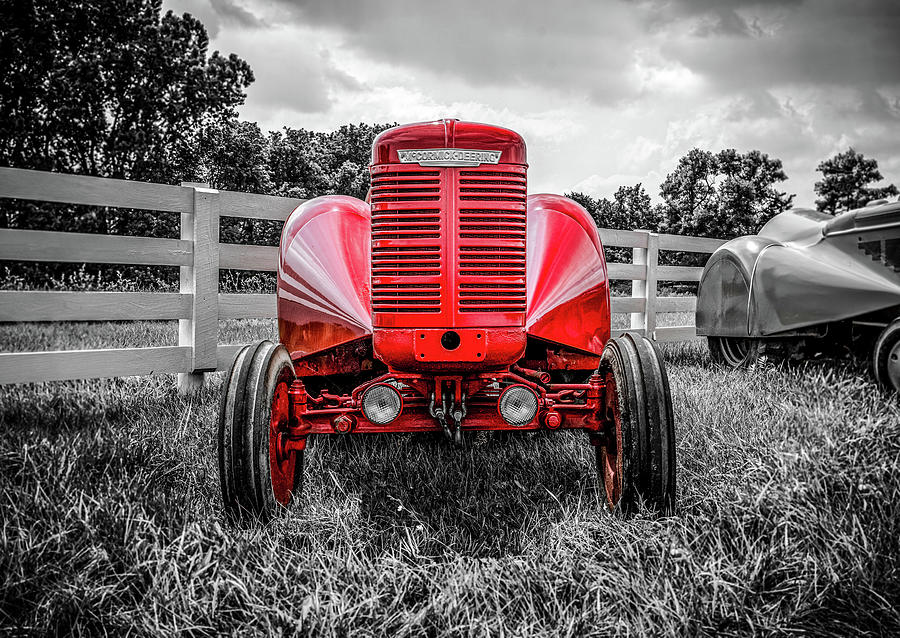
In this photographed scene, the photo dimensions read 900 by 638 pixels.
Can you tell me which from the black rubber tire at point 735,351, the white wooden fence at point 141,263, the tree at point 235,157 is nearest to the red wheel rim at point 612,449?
the black rubber tire at point 735,351

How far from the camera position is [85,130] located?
20.6m

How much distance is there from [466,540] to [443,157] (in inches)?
54.0

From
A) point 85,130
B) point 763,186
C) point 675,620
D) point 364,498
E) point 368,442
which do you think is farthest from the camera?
point 763,186

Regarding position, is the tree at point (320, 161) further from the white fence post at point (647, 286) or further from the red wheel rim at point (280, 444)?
the red wheel rim at point (280, 444)

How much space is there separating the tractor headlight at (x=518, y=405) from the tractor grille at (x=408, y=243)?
15.6 inches

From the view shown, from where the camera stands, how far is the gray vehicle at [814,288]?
12.8ft

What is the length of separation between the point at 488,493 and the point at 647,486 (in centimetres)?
72

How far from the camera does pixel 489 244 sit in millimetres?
2527

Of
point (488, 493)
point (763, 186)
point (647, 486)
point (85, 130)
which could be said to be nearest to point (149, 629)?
point (488, 493)

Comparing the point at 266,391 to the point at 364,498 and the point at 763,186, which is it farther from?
the point at 763,186

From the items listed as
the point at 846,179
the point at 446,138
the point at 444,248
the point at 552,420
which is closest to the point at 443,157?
the point at 446,138

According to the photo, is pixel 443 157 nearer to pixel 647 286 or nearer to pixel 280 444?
pixel 280 444

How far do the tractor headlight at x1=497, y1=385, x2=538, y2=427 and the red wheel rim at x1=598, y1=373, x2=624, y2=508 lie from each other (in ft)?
1.05

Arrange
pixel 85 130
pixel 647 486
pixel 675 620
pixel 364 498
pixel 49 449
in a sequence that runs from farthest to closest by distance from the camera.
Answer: pixel 85 130
pixel 49 449
pixel 364 498
pixel 647 486
pixel 675 620
